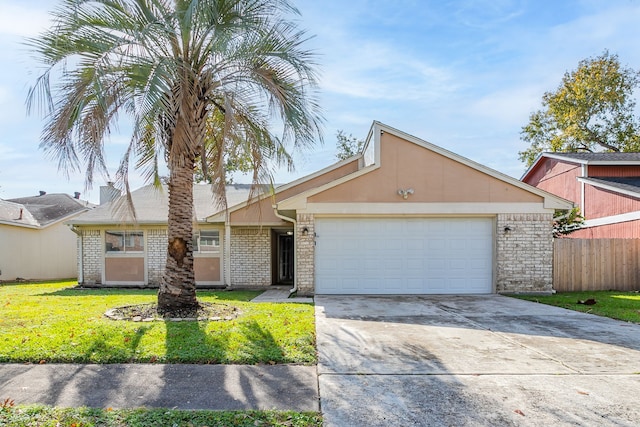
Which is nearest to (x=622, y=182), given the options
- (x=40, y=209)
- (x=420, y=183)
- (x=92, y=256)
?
(x=420, y=183)

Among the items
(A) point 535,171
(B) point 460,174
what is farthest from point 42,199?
(A) point 535,171

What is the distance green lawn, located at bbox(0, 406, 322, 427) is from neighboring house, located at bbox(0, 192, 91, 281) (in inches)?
689

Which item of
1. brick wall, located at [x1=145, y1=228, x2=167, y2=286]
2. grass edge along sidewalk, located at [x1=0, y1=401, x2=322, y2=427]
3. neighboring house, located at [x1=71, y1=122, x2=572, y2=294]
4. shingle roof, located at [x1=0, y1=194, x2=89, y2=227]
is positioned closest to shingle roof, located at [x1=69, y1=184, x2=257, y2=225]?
brick wall, located at [x1=145, y1=228, x2=167, y2=286]

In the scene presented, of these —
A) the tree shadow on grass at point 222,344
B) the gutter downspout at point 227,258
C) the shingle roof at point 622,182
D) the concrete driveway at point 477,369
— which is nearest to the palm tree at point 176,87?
the tree shadow on grass at point 222,344

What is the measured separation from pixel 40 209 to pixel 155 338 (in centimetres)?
1939

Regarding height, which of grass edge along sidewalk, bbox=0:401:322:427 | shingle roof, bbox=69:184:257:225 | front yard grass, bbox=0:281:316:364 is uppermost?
shingle roof, bbox=69:184:257:225

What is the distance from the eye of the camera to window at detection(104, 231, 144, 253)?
14.5 metres

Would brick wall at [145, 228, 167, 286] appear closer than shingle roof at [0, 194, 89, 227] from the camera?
Yes

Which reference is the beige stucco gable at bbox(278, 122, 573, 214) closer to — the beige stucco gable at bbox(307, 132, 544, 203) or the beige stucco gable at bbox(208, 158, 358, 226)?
the beige stucco gable at bbox(307, 132, 544, 203)

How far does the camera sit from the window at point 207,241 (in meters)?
14.2

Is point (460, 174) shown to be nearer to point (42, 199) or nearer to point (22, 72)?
point (22, 72)

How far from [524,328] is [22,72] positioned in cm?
993

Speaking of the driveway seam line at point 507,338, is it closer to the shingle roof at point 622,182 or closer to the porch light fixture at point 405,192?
the porch light fixture at point 405,192

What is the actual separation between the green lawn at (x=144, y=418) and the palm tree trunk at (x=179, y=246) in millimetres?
4319
